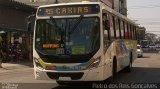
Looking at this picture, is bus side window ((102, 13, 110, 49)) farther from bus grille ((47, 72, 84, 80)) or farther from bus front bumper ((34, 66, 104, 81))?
bus grille ((47, 72, 84, 80))

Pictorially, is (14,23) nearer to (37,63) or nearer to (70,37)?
(37,63)

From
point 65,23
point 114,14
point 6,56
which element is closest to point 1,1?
point 6,56

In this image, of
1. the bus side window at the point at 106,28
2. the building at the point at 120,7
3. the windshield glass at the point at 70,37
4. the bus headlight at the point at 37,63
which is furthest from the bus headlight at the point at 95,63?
the building at the point at 120,7

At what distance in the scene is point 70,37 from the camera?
12320mm

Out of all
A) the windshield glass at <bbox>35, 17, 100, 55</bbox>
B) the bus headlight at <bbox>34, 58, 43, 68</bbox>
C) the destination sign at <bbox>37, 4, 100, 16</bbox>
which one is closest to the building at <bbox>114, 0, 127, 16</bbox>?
the destination sign at <bbox>37, 4, 100, 16</bbox>

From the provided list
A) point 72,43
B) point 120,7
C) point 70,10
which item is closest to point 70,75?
point 72,43

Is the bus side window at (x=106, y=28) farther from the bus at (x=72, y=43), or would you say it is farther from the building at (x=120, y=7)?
the building at (x=120, y=7)

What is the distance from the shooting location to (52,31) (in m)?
12.6

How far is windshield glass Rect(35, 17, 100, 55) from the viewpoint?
1219 cm

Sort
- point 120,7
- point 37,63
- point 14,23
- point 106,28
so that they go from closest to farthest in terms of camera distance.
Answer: point 37,63, point 106,28, point 14,23, point 120,7

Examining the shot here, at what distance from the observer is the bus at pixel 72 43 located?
475 inches

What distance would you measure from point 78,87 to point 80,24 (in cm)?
258

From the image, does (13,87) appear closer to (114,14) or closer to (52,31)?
Answer: (52,31)

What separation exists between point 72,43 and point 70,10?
1.18 m
